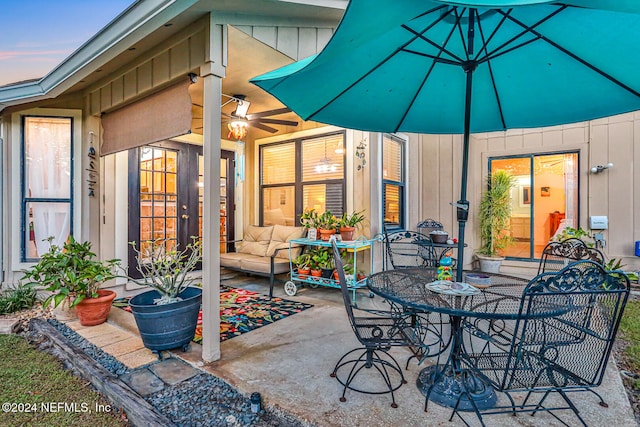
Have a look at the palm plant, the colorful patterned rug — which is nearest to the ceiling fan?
the colorful patterned rug

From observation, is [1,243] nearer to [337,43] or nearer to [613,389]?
[337,43]

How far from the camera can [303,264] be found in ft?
15.6

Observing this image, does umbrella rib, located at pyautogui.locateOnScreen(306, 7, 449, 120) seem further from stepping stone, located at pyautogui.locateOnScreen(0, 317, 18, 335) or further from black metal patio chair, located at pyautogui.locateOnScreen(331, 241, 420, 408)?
stepping stone, located at pyautogui.locateOnScreen(0, 317, 18, 335)

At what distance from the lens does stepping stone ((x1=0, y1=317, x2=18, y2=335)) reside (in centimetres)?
337

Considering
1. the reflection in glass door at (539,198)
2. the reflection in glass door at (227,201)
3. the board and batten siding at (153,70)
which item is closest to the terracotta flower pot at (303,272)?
the reflection in glass door at (227,201)

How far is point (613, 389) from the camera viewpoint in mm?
2162

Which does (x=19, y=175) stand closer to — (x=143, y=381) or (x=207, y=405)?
(x=143, y=381)

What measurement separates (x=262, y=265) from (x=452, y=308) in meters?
3.40

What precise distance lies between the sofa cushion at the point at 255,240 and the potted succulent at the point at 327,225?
115cm

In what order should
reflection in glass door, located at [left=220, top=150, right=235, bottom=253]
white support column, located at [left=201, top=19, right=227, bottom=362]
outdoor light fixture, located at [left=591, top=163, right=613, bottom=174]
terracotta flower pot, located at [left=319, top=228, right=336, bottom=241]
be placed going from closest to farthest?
1. white support column, located at [left=201, top=19, right=227, bottom=362]
2. terracotta flower pot, located at [left=319, top=228, right=336, bottom=241]
3. outdoor light fixture, located at [left=591, top=163, right=613, bottom=174]
4. reflection in glass door, located at [left=220, top=150, right=235, bottom=253]

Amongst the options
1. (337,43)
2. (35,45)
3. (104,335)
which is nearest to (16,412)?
(104,335)

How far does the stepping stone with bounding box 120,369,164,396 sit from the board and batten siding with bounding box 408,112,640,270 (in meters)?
4.60

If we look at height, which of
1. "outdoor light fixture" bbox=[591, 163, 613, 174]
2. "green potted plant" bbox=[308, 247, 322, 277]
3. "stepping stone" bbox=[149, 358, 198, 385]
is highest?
"outdoor light fixture" bbox=[591, 163, 613, 174]

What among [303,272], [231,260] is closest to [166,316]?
[303,272]
